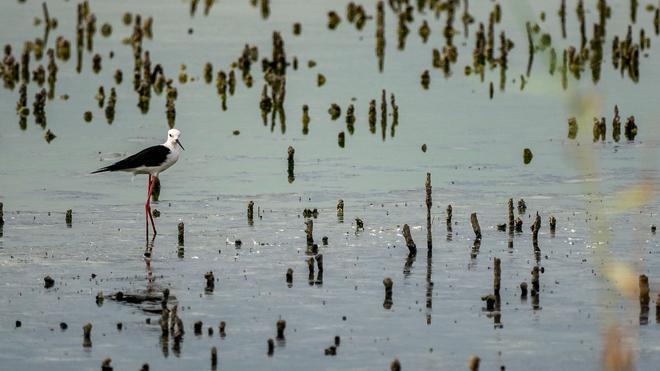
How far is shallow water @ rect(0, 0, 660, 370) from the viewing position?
1753 cm

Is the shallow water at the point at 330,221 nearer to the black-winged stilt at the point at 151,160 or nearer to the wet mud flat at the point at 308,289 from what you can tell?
the wet mud flat at the point at 308,289

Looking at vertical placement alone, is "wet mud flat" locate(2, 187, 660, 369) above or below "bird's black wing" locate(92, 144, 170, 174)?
below

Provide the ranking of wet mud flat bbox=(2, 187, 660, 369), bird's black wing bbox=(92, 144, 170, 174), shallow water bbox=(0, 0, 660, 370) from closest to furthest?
wet mud flat bbox=(2, 187, 660, 369), shallow water bbox=(0, 0, 660, 370), bird's black wing bbox=(92, 144, 170, 174)

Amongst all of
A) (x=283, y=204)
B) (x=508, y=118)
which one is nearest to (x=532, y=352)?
(x=283, y=204)

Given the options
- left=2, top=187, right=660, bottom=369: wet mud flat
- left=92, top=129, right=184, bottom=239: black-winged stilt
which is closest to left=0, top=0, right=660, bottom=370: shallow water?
left=2, top=187, right=660, bottom=369: wet mud flat

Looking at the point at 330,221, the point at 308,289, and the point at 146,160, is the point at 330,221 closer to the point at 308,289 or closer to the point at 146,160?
the point at 146,160

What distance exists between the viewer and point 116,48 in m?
48.8

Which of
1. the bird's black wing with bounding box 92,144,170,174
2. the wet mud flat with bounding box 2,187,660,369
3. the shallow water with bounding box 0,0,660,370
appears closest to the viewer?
the wet mud flat with bounding box 2,187,660,369

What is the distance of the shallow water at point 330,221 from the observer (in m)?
17.5

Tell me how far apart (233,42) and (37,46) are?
6819mm

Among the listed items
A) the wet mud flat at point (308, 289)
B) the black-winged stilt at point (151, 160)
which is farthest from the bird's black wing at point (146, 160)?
the wet mud flat at point (308, 289)

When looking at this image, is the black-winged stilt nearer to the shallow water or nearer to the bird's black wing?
the bird's black wing

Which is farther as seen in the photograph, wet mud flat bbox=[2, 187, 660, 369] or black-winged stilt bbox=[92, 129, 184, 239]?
black-winged stilt bbox=[92, 129, 184, 239]

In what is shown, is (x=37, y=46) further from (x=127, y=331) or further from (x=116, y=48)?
(x=127, y=331)
